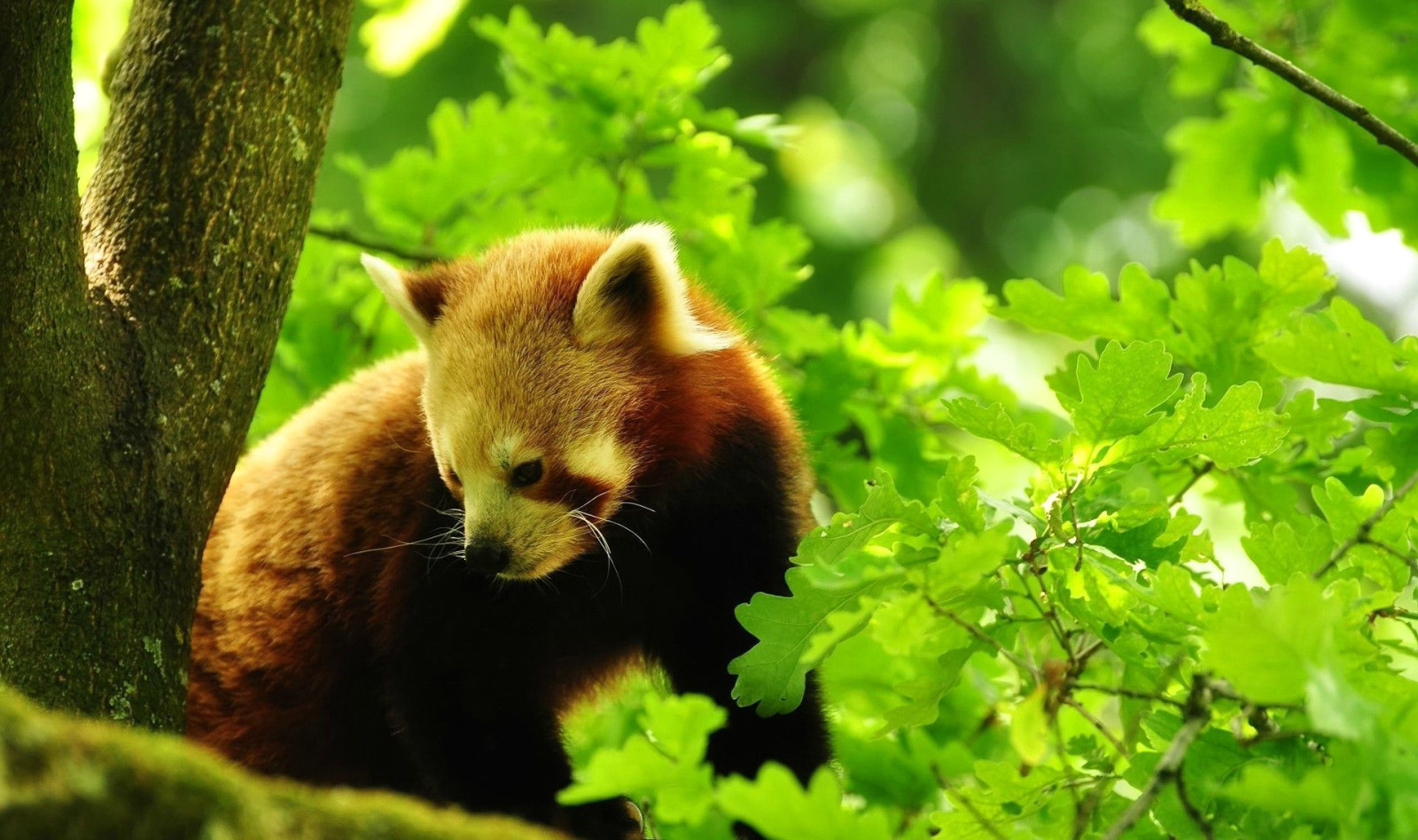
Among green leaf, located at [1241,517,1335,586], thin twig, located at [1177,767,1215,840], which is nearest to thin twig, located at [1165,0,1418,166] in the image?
green leaf, located at [1241,517,1335,586]

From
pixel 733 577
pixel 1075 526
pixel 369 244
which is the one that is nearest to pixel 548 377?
pixel 733 577

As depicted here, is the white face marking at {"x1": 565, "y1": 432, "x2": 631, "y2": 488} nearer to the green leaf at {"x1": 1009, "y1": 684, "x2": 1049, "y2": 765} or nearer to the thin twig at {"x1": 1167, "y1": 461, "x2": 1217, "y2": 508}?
the thin twig at {"x1": 1167, "y1": 461, "x2": 1217, "y2": 508}

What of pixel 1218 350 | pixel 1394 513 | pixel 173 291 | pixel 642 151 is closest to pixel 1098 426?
pixel 1394 513

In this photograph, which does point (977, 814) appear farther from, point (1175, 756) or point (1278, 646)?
point (1278, 646)

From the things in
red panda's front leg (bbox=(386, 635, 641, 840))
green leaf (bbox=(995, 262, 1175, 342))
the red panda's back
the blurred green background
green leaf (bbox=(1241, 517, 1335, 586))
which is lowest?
the blurred green background

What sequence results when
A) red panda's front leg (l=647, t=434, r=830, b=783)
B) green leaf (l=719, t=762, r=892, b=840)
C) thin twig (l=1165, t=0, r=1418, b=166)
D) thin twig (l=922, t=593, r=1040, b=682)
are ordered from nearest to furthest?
green leaf (l=719, t=762, r=892, b=840) < thin twig (l=922, t=593, r=1040, b=682) < thin twig (l=1165, t=0, r=1418, b=166) < red panda's front leg (l=647, t=434, r=830, b=783)

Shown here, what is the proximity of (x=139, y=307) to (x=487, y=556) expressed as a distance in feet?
2.44

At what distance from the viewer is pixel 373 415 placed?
2.69 m

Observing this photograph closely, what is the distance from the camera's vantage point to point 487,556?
2305mm

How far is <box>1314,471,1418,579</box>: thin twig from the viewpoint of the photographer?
152 centimetres

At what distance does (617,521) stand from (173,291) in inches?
37.0

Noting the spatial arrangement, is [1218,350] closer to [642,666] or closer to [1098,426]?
[1098,426]

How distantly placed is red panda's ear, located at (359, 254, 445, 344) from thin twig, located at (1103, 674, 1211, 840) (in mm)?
1658

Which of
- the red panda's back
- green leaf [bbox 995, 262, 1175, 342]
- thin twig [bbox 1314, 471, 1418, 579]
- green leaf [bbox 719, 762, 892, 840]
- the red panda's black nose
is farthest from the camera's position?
the red panda's back
